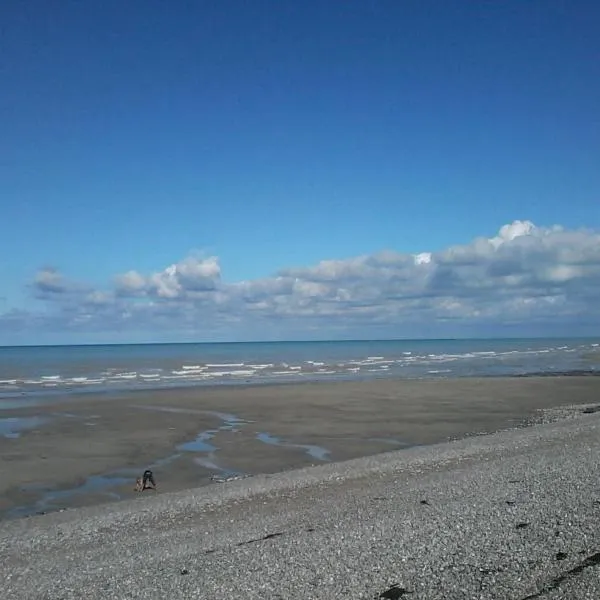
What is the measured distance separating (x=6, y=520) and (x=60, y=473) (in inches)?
167

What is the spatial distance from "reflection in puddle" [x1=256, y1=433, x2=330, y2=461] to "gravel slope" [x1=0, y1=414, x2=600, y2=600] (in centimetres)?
437

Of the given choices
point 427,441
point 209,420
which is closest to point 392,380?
point 209,420

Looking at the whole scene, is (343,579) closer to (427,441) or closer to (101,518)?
(101,518)

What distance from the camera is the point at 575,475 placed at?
37.8 ft

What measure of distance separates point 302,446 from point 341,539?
446 inches

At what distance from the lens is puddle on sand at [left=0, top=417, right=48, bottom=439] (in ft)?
73.6

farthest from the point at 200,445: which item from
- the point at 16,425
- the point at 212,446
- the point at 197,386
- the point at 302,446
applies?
the point at 197,386

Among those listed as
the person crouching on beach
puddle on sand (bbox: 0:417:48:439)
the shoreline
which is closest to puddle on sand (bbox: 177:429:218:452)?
the person crouching on beach

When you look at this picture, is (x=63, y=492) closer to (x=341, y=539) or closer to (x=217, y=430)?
(x=341, y=539)

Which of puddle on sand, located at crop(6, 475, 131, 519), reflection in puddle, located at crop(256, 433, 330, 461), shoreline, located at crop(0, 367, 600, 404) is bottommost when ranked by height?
puddle on sand, located at crop(6, 475, 131, 519)

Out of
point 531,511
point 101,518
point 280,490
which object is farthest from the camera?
point 280,490

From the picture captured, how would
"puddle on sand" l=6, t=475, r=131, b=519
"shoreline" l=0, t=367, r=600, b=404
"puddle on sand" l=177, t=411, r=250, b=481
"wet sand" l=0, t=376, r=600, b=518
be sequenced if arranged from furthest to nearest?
"shoreline" l=0, t=367, r=600, b=404, "puddle on sand" l=177, t=411, r=250, b=481, "wet sand" l=0, t=376, r=600, b=518, "puddle on sand" l=6, t=475, r=131, b=519

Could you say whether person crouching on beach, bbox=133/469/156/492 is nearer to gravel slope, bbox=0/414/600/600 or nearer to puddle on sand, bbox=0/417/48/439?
gravel slope, bbox=0/414/600/600

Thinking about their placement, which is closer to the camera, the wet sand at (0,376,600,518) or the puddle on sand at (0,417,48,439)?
the wet sand at (0,376,600,518)
